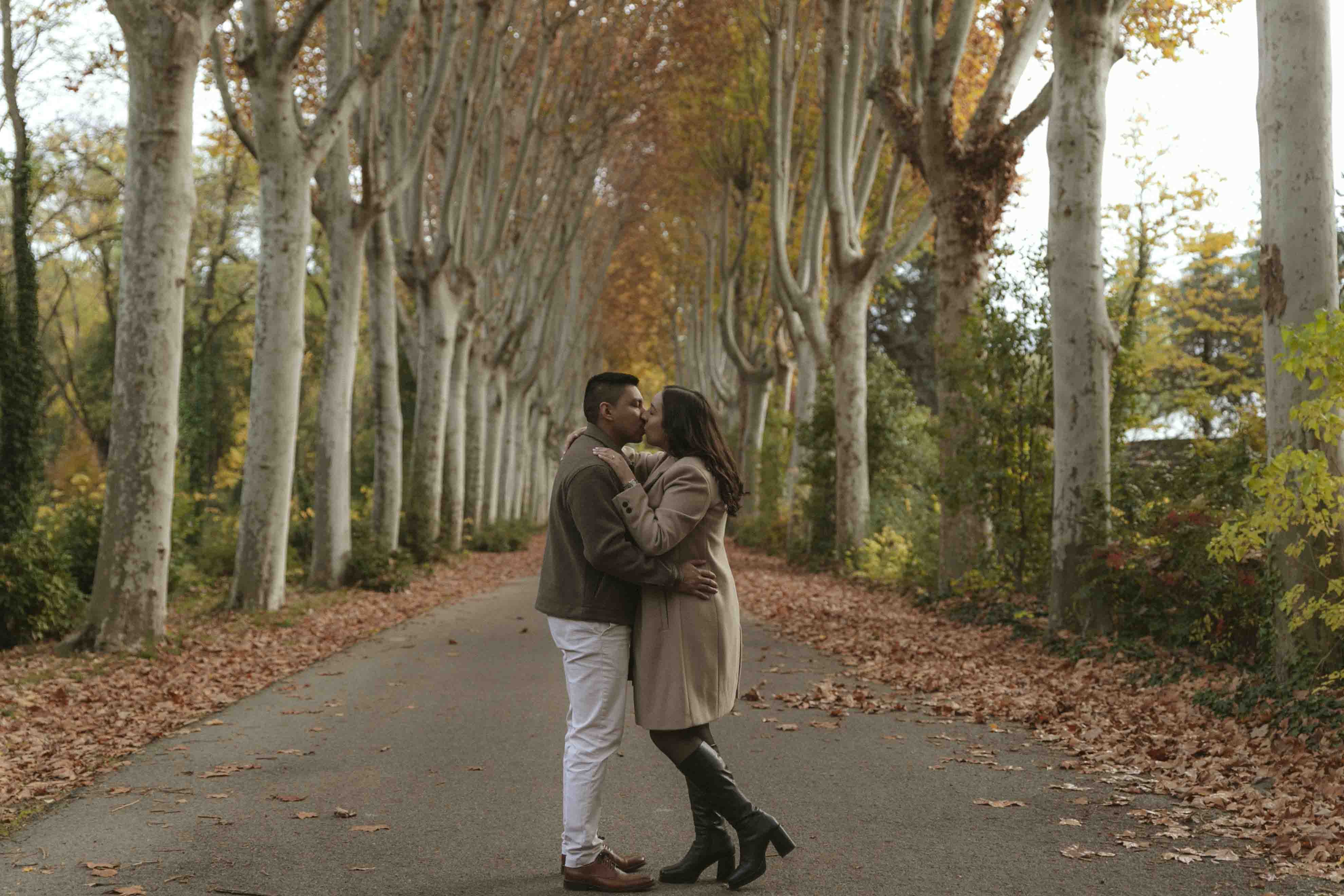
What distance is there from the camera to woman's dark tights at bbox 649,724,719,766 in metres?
4.68

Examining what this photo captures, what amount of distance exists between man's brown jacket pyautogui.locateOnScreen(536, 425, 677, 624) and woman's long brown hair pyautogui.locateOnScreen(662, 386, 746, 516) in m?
0.26

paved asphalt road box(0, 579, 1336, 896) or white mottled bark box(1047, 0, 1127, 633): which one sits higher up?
white mottled bark box(1047, 0, 1127, 633)

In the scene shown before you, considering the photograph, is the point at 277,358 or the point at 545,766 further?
the point at 277,358

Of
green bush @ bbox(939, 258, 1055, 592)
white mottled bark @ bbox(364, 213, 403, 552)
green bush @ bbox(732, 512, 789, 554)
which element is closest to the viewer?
green bush @ bbox(939, 258, 1055, 592)

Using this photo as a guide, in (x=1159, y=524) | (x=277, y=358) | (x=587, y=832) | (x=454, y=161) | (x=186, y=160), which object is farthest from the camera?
(x=454, y=161)

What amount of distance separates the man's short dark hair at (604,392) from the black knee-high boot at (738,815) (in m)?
1.41

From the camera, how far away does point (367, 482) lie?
119 ft

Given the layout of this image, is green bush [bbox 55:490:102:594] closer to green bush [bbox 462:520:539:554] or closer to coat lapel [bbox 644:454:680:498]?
coat lapel [bbox 644:454:680:498]

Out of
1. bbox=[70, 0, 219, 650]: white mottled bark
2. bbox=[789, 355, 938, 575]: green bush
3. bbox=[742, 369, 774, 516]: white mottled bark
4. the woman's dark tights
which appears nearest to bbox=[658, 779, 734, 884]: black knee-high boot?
the woman's dark tights

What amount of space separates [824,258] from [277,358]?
19986 mm

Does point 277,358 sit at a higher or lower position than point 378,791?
higher

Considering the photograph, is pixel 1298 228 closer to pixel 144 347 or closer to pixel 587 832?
pixel 587 832

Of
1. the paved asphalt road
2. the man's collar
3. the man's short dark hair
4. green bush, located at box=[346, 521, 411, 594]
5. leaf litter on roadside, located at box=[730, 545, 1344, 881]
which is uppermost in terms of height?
the man's short dark hair

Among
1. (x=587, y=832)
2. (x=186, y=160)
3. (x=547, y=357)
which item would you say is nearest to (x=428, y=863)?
(x=587, y=832)
